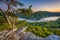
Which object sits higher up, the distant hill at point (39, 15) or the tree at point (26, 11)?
the tree at point (26, 11)

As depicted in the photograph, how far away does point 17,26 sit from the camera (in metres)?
4.49

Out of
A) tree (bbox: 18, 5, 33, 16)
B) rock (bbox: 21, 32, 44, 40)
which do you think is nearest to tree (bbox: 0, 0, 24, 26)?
tree (bbox: 18, 5, 33, 16)

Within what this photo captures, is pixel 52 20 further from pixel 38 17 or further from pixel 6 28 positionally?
pixel 6 28

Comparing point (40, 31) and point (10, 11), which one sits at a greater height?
point (10, 11)

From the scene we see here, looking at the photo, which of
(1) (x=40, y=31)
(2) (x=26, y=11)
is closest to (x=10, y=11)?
(2) (x=26, y=11)

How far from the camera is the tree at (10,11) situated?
4410mm

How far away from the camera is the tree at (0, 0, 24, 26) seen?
441cm

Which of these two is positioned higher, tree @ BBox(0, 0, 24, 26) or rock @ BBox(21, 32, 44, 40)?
tree @ BBox(0, 0, 24, 26)

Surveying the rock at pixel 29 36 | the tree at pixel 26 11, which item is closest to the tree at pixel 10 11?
the tree at pixel 26 11

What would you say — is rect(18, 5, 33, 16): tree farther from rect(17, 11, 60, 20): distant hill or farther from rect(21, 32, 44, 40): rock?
rect(21, 32, 44, 40): rock

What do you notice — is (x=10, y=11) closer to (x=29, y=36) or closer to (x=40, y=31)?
(x=29, y=36)

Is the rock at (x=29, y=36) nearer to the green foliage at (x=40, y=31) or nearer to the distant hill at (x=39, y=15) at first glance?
the green foliage at (x=40, y=31)

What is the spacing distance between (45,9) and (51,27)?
49 cm

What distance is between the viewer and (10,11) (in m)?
4.44
